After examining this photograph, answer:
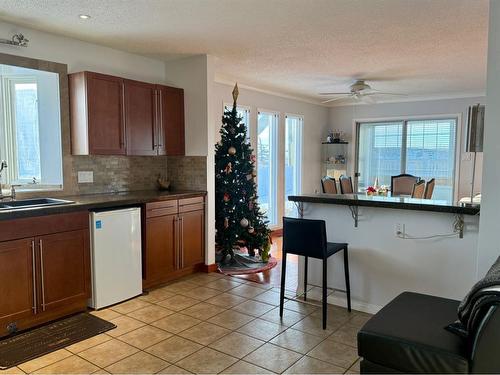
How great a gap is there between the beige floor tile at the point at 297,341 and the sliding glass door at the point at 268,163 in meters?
3.94

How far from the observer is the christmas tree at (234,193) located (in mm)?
4977

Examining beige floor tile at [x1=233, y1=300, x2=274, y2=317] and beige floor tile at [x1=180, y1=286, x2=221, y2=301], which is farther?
beige floor tile at [x1=180, y1=286, x2=221, y2=301]

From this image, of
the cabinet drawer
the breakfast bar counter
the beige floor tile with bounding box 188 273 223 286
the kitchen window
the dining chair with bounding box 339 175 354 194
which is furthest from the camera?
the kitchen window

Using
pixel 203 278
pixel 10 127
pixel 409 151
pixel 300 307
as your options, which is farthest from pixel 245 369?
pixel 409 151

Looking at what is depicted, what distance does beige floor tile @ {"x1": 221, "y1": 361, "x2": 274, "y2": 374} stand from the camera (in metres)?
2.49

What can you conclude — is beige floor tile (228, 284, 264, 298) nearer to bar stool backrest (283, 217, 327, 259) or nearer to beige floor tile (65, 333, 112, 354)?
bar stool backrest (283, 217, 327, 259)

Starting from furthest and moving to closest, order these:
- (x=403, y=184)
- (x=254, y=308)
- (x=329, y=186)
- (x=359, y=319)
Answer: (x=403, y=184) < (x=329, y=186) < (x=254, y=308) < (x=359, y=319)

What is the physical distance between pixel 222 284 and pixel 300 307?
995 mm

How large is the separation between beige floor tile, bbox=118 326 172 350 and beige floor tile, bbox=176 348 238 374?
1.23 ft

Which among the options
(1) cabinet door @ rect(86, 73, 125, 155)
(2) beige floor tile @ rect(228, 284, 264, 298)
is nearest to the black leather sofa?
(2) beige floor tile @ rect(228, 284, 264, 298)

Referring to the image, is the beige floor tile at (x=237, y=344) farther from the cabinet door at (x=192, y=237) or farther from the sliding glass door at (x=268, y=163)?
the sliding glass door at (x=268, y=163)

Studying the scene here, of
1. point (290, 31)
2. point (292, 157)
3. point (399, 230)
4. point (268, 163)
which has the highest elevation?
point (290, 31)

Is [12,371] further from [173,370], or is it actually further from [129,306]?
[129,306]

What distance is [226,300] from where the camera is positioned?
12.3ft
